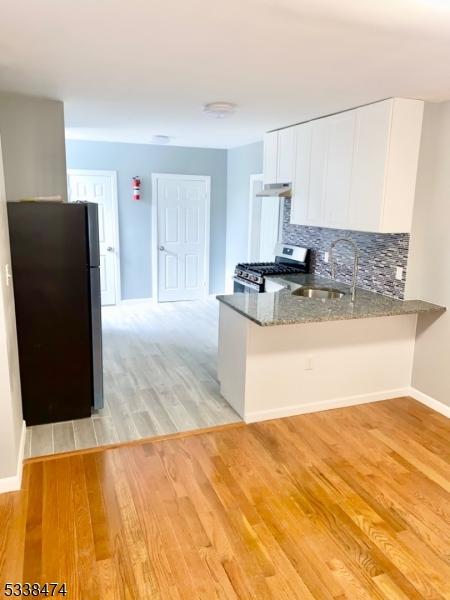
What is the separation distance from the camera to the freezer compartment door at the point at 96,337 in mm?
3237

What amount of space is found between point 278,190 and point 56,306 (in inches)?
98.1

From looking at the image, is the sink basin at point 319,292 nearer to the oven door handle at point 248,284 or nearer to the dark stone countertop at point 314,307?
the dark stone countertop at point 314,307

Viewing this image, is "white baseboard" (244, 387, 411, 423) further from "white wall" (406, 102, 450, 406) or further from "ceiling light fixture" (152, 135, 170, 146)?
"ceiling light fixture" (152, 135, 170, 146)

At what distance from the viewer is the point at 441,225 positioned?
11.1ft

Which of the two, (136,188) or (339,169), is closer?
(339,169)

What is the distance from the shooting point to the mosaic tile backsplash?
3639 millimetres

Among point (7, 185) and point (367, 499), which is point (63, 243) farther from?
point (367, 499)

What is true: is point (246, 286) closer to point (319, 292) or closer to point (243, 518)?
point (319, 292)

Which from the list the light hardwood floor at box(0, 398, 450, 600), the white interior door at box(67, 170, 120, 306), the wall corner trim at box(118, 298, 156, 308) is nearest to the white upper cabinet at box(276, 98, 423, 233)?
the light hardwood floor at box(0, 398, 450, 600)

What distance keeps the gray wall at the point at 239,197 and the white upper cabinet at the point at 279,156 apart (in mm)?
1255

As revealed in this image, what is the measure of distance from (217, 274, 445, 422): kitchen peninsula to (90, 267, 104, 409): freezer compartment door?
3.13 ft

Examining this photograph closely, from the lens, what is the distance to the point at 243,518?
235 cm

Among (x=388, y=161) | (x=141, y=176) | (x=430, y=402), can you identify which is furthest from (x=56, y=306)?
A: (x=141, y=176)

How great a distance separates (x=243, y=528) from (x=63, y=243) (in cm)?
212
